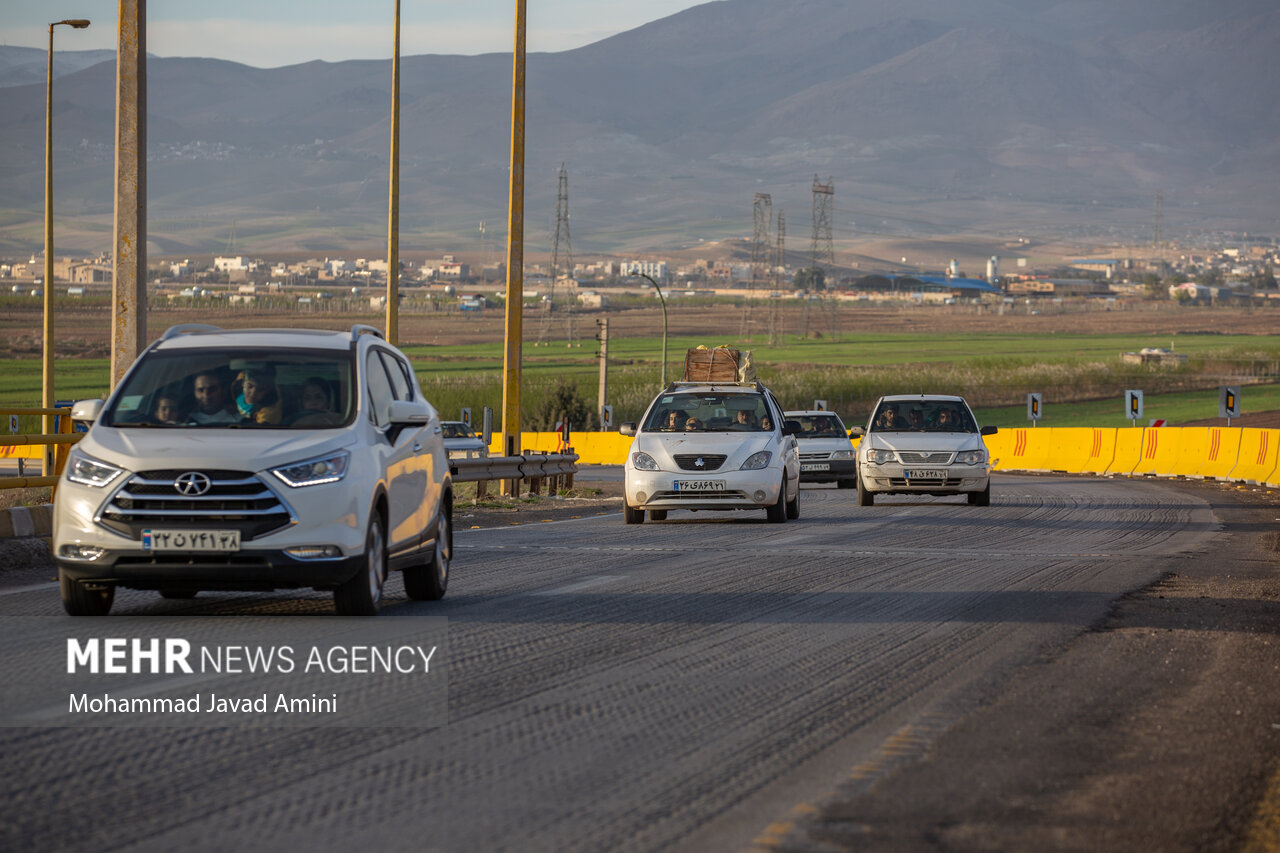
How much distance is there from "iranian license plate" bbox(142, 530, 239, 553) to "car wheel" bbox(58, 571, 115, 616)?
77 centimetres

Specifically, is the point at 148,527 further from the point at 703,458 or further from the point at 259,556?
the point at 703,458

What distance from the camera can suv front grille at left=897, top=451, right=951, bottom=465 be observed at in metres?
26.2

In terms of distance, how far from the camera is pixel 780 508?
22.0 metres

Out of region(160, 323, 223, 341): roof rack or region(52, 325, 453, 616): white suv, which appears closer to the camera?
region(52, 325, 453, 616): white suv

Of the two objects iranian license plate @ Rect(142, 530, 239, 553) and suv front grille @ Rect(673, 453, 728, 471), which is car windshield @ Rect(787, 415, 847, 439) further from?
iranian license plate @ Rect(142, 530, 239, 553)

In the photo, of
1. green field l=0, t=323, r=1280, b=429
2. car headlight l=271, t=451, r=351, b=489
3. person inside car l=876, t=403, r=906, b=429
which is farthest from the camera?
green field l=0, t=323, r=1280, b=429

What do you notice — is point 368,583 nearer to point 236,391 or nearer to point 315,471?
point 315,471

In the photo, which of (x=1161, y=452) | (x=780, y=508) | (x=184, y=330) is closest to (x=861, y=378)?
(x=1161, y=452)

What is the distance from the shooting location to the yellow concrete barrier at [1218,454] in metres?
39.5

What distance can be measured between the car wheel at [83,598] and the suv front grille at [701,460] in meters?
11.4

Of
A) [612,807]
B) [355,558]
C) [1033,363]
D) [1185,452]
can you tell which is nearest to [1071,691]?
[612,807]

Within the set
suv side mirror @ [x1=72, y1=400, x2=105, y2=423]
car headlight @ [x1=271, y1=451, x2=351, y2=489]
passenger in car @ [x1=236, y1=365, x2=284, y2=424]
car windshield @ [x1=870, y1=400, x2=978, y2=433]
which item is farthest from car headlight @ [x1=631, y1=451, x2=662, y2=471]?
car headlight @ [x1=271, y1=451, x2=351, y2=489]

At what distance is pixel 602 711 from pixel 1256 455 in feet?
109

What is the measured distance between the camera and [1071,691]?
8805 mm
